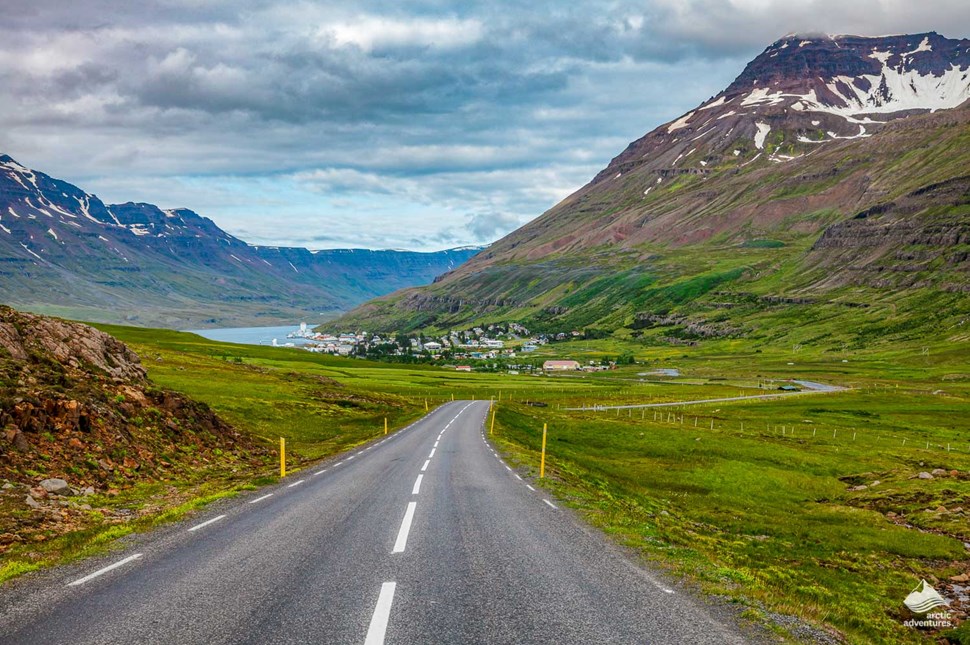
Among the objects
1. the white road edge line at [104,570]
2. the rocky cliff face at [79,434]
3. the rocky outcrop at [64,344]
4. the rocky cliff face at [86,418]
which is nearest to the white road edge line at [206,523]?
the white road edge line at [104,570]

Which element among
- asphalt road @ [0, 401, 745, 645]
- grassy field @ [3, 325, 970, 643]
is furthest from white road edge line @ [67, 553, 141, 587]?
grassy field @ [3, 325, 970, 643]

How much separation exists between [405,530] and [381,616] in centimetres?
642

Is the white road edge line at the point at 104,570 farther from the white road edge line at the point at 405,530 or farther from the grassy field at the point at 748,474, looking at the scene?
the white road edge line at the point at 405,530

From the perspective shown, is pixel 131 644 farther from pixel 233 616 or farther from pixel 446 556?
pixel 446 556

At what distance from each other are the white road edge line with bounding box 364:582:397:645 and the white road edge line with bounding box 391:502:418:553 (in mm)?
2835

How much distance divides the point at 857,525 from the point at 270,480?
108 ft

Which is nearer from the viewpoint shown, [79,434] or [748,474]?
[79,434]

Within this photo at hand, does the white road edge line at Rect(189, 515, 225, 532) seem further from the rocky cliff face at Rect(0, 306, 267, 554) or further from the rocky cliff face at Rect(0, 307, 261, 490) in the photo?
the rocky cliff face at Rect(0, 307, 261, 490)

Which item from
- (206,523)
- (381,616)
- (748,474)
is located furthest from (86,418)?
(748,474)

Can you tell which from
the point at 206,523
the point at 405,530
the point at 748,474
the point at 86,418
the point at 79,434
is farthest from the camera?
the point at 748,474

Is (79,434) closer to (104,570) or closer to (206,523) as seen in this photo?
(206,523)

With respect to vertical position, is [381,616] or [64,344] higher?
[64,344]

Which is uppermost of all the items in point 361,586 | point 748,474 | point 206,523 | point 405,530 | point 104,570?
point 361,586

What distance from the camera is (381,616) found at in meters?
10.3
